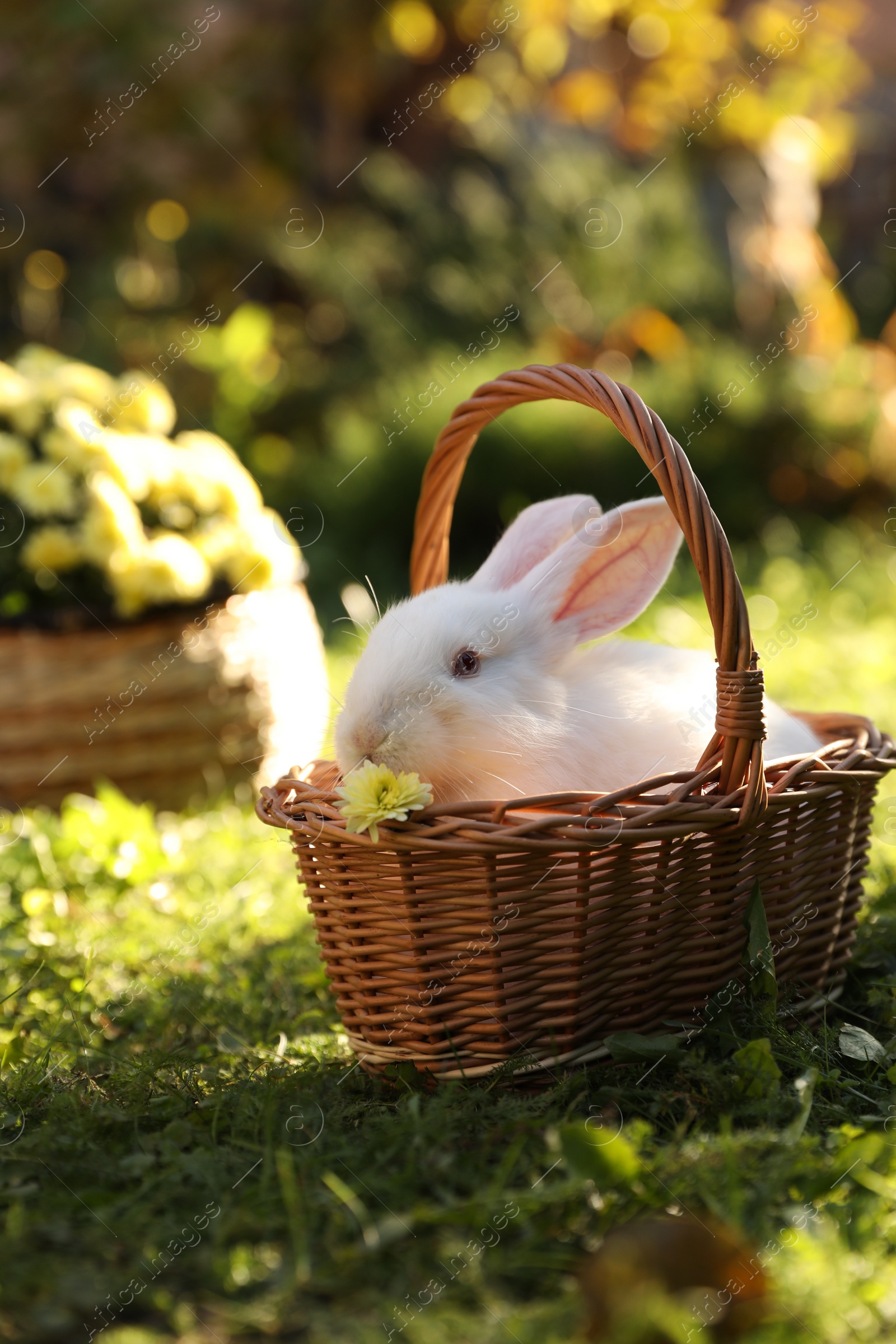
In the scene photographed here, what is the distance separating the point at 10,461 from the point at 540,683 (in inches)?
90.6

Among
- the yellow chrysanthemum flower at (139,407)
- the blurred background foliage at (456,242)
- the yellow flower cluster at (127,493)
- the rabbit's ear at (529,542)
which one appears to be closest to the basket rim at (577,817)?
the rabbit's ear at (529,542)

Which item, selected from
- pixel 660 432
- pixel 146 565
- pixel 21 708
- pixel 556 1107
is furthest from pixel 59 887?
pixel 660 432

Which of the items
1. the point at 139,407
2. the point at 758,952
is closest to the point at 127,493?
the point at 139,407

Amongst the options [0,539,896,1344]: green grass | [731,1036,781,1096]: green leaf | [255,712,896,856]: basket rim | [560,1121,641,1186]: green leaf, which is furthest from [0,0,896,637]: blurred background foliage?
[560,1121,641,1186]: green leaf

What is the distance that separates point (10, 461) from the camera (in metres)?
3.64

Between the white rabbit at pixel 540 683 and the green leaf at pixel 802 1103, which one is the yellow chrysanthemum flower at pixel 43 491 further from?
the green leaf at pixel 802 1103

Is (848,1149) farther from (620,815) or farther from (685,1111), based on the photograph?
(620,815)

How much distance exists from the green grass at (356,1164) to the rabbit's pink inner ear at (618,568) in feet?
2.60

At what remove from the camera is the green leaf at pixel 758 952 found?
1972mm

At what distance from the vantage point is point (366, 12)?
8000 millimetres

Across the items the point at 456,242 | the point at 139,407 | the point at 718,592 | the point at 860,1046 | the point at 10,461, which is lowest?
the point at 456,242

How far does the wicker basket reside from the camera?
1.79 m

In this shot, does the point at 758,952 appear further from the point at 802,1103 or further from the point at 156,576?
the point at 156,576

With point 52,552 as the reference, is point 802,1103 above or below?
below
